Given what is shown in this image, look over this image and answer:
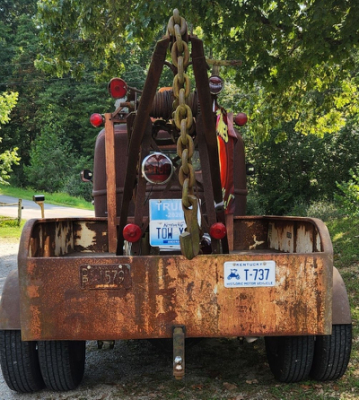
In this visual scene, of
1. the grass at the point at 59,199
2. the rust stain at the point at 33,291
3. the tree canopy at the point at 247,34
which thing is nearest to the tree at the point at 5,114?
the tree canopy at the point at 247,34

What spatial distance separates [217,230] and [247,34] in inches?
206

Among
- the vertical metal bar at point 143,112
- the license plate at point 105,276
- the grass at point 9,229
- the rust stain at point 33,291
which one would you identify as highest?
the vertical metal bar at point 143,112

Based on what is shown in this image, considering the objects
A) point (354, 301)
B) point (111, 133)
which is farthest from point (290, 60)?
point (111, 133)

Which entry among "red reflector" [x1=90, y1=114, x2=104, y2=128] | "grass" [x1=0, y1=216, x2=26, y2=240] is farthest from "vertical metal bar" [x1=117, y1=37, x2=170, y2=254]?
"grass" [x1=0, y1=216, x2=26, y2=240]

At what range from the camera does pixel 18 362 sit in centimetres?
387

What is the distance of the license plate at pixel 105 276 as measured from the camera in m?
3.47

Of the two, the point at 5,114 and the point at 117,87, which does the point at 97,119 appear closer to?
the point at 117,87

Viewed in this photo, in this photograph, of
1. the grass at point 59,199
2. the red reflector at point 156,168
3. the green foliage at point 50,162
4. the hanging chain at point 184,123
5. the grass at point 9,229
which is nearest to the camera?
the hanging chain at point 184,123

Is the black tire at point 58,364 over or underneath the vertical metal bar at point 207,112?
underneath

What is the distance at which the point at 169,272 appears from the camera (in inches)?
136

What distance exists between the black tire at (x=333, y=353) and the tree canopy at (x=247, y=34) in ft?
15.1

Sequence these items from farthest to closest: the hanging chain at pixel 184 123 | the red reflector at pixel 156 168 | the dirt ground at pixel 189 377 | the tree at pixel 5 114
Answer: the tree at pixel 5 114, the dirt ground at pixel 189 377, the red reflector at pixel 156 168, the hanging chain at pixel 184 123

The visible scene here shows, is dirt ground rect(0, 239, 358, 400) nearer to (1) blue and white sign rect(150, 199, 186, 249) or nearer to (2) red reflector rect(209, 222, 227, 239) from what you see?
(1) blue and white sign rect(150, 199, 186, 249)

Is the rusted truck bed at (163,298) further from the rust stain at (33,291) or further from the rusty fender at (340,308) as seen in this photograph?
the rusty fender at (340,308)
